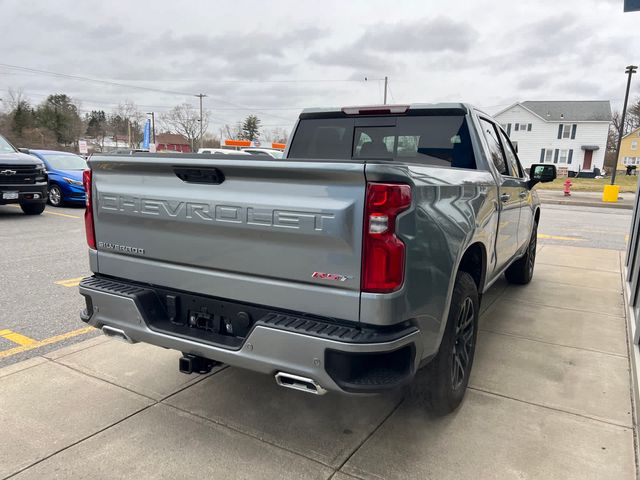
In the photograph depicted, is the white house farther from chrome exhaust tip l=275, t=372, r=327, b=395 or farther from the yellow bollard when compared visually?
chrome exhaust tip l=275, t=372, r=327, b=395

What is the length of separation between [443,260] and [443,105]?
1.77m

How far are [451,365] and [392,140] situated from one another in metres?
1.94

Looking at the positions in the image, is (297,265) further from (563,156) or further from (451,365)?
(563,156)

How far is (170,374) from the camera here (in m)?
3.57

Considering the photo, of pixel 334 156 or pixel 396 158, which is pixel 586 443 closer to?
pixel 396 158

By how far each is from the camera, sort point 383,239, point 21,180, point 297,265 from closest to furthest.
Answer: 1. point 383,239
2. point 297,265
3. point 21,180

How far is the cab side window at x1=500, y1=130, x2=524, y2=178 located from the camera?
4.61 m

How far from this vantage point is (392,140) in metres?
3.98

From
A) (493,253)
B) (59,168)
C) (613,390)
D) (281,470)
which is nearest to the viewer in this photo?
(281,470)

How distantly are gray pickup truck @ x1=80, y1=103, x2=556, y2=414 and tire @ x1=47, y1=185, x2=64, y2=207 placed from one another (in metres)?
11.7

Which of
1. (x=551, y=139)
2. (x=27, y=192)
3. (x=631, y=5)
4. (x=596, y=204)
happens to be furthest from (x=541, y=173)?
(x=551, y=139)

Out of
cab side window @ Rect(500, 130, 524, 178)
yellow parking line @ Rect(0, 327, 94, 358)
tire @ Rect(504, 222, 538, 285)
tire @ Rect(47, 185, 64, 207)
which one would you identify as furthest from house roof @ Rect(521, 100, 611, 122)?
yellow parking line @ Rect(0, 327, 94, 358)

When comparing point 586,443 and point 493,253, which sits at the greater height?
point 493,253

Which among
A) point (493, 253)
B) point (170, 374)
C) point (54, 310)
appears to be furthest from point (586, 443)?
point (54, 310)
